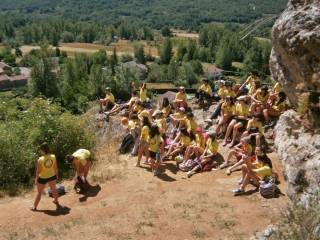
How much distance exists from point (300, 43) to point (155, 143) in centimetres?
589

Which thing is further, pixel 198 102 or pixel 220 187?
pixel 198 102

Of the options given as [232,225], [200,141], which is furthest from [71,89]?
[232,225]

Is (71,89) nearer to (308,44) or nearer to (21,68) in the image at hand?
(21,68)

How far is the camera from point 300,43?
36.8 ft

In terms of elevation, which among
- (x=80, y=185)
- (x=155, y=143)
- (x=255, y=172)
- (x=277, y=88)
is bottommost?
(x=80, y=185)

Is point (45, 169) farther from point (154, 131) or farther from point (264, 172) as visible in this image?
point (264, 172)

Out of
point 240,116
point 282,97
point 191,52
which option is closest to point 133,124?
point 240,116

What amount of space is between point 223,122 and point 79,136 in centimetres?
541

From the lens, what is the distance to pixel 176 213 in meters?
12.2

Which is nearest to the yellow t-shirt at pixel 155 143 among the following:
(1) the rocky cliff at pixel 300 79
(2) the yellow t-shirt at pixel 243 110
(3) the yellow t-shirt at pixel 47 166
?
(2) the yellow t-shirt at pixel 243 110

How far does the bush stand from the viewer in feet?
52.7

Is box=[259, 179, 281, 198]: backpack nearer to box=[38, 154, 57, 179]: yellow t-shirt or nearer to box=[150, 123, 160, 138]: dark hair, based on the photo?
box=[150, 123, 160, 138]: dark hair

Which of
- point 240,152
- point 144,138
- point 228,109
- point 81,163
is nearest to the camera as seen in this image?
point 81,163

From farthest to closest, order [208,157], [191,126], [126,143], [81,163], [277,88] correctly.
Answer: [126,143]
[277,88]
[191,126]
[208,157]
[81,163]
